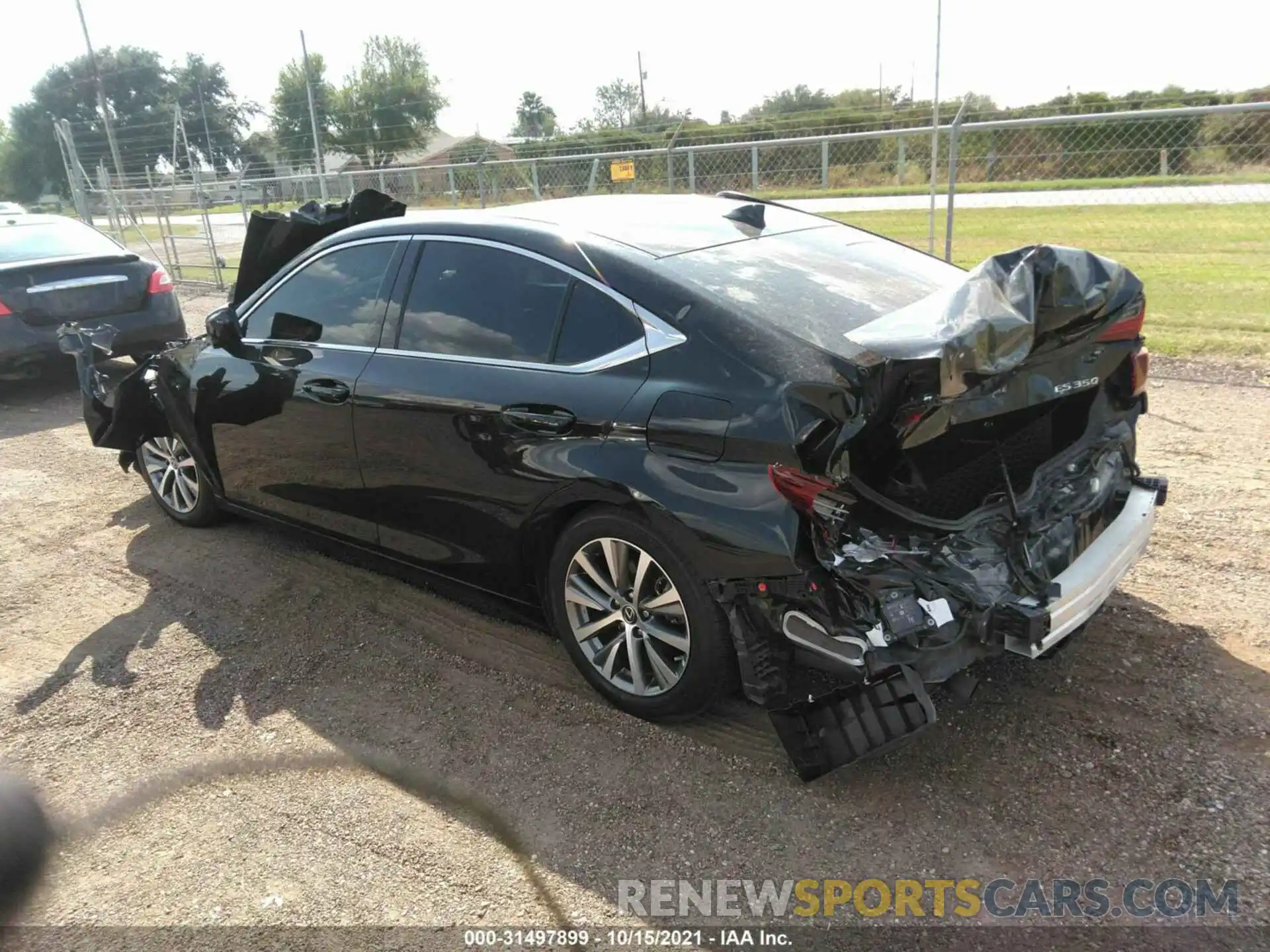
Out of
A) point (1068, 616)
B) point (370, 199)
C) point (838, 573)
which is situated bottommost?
point (1068, 616)

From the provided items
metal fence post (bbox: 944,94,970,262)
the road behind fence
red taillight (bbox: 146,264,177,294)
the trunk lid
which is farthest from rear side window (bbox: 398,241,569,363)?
red taillight (bbox: 146,264,177,294)

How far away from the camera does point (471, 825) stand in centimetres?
283

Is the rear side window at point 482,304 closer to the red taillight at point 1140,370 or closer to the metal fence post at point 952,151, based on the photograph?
the red taillight at point 1140,370

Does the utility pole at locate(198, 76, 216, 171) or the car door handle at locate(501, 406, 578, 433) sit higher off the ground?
the utility pole at locate(198, 76, 216, 171)

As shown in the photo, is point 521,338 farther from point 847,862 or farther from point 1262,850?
point 1262,850

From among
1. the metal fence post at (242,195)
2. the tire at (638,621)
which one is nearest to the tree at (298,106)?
the metal fence post at (242,195)

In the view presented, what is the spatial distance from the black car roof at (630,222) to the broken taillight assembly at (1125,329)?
4.37 ft

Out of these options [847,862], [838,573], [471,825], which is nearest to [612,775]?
[471,825]

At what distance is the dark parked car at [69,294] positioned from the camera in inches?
316

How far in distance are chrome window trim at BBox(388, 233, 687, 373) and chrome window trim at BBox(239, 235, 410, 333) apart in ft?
1.45

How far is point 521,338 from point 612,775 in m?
1.57

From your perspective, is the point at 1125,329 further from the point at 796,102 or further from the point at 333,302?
the point at 796,102
